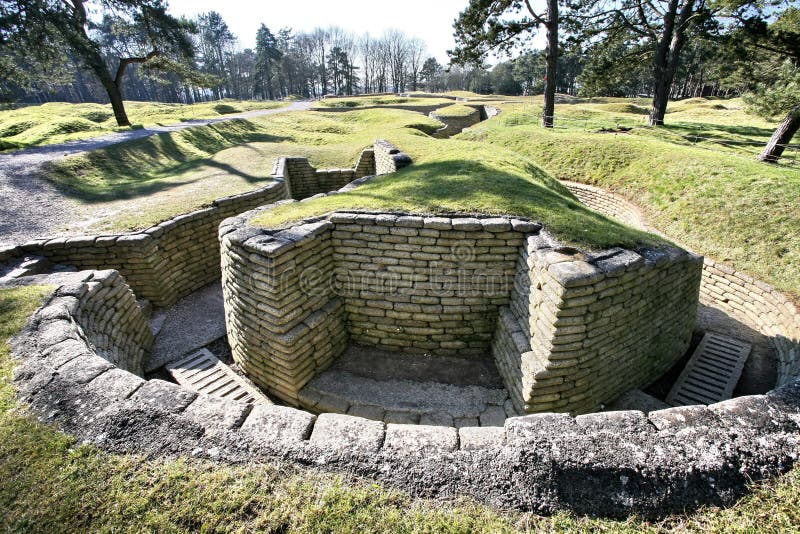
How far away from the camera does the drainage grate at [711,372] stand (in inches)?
191

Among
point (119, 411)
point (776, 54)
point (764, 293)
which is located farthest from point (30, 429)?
point (776, 54)

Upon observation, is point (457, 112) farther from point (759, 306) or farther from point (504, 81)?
point (504, 81)

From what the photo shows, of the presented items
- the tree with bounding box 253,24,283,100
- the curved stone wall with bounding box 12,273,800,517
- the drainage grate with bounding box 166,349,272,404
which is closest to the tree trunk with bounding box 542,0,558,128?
the curved stone wall with bounding box 12,273,800,517

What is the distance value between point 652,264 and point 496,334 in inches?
78.7

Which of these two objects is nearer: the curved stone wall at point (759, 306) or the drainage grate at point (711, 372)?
the drainage grate at point (711, 372)

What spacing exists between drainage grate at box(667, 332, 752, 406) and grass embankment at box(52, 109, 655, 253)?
2.05 meters

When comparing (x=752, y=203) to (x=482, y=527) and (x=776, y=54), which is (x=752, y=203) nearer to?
(x=776, y=54)

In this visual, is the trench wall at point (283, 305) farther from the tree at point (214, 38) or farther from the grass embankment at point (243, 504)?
the tree at point (214, 38)

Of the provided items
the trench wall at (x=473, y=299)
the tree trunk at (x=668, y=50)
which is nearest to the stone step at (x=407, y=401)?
the trench wall at (x=473, y=299)

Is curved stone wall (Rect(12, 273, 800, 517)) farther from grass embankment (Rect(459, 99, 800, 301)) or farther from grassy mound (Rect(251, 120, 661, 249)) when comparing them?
grass embankment (Rect(459, 99, 800, 301))

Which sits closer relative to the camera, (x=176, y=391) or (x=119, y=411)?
(x=119, y=411)

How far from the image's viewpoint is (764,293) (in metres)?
6.23

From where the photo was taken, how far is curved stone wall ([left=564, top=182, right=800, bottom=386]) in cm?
528

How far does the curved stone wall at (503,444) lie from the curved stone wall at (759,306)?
3348mm
